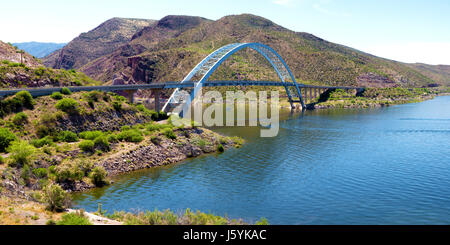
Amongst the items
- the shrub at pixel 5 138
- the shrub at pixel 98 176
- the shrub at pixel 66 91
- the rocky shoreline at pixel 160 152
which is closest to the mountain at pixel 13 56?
the shrub at pixel 66 91

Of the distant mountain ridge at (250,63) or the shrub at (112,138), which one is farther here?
the distant mountain ridge at (250,63)

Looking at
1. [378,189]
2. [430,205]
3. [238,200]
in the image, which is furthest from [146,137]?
[430,205]

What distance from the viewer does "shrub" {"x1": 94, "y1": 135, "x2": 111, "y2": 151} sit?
101 feet

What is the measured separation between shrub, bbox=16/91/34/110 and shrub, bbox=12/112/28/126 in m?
2.11

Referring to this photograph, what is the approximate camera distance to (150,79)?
14125cm

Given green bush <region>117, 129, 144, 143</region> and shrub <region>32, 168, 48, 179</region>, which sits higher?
green bush <region>117, 129, 144, 143</region>

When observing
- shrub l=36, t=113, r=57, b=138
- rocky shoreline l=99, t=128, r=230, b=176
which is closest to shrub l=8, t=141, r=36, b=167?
rocky shoreline l=99, t=128, r=230, b=176

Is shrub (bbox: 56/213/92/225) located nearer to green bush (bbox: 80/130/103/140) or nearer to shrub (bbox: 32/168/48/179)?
shrub (bbox: 32/168/48/179)

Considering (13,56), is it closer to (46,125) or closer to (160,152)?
(46,125)

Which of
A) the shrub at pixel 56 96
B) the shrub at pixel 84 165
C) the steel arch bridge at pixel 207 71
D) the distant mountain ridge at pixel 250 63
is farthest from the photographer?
the distant mountain ridge at pixel 250 63

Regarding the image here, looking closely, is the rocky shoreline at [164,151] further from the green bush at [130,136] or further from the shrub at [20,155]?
the shrub at [20,155]

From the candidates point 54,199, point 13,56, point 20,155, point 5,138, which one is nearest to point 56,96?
point 5,138

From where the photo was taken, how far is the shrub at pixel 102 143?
101ft

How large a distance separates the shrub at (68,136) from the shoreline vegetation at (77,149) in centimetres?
2
